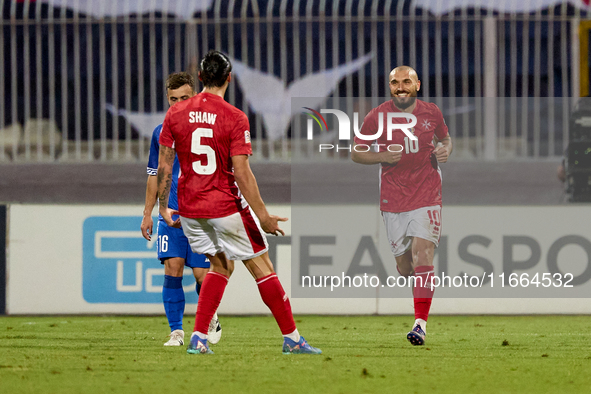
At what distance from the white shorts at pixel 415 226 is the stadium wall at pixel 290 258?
167 cm

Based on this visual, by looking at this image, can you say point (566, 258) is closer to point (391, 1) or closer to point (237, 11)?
point (391, 1)

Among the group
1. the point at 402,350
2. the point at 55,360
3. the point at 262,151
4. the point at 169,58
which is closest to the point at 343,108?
the point at 262,151

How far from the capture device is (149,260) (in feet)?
27.5

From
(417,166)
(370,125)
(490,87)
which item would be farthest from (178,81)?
(490,87)

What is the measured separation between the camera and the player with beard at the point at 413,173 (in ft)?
21.1

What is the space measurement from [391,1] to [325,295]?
375 centimetres

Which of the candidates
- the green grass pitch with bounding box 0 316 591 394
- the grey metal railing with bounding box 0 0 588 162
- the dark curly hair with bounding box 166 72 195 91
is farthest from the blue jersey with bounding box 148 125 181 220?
the grey metal railing with bounding box 0 0 588 162

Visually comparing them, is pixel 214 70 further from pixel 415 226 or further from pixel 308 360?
pixel 415 226

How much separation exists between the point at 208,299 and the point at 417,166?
6.68 feet

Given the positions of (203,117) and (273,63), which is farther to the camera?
(273,63)

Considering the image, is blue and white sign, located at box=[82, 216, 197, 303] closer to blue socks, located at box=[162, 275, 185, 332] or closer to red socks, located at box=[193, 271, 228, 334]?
blue socks, located at box=[162, 275, 185, 332]

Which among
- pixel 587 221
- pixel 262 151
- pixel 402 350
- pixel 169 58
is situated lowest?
pixel 402 350

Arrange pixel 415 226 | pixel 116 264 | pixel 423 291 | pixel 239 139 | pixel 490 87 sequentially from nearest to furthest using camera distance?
pixel 239 139 → pixel 423 291 → pixel 415 226 → pixel 116 264 → pixel 490 87

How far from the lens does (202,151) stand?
5.00m
